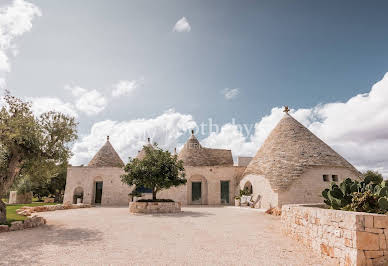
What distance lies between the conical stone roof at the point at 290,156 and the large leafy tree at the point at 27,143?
13.4 meters

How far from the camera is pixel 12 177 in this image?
29.8ft

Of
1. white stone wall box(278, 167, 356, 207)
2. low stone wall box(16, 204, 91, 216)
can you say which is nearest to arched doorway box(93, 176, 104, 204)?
low stone wall box(16, 204, 91, 216)

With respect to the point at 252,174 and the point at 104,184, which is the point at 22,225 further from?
the point at 252,174

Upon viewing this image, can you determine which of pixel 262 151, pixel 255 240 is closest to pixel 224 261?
pixel 255 240

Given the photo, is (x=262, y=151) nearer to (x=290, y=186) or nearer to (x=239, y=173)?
(x=239, y=173)

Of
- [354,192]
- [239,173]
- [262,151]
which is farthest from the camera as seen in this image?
[239,173]

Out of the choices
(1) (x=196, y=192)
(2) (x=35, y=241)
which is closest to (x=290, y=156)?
(1) (x=196, y=192)

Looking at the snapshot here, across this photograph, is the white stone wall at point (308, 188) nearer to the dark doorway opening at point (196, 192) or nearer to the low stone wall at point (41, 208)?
the dark doorway opening at point (196, 192)

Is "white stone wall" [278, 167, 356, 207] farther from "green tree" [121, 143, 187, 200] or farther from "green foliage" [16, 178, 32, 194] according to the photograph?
"green foliage" [16, 178, 32, 194]

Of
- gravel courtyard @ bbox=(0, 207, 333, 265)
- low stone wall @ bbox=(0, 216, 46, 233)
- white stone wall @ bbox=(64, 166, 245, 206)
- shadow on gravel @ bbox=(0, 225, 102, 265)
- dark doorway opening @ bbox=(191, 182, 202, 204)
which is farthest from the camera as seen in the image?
dark doorway opening @ bbox=(191, 182, 202, 204)

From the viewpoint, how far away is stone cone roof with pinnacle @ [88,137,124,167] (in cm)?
2220

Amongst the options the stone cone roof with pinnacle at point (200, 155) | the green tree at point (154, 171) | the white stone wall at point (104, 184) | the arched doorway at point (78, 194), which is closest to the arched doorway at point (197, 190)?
the stone cone roof with pinnacle at point (200, 155)

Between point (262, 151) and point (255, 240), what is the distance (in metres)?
14.3

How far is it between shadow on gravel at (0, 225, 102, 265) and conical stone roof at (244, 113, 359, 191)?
12813mm
